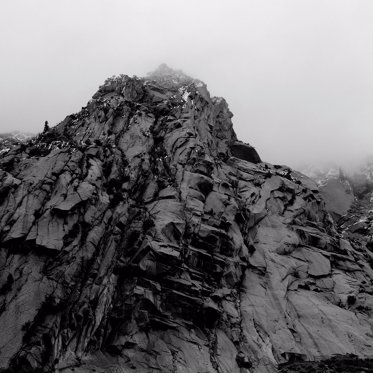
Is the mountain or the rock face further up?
the mountain

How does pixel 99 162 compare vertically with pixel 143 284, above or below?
above

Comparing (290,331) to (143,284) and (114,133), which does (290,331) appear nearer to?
(143,284)

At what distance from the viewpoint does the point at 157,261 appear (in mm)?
64250

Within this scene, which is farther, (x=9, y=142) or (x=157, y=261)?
(x=9, y=142)

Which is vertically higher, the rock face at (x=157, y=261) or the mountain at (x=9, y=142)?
the mountain at (x=9, y=142)

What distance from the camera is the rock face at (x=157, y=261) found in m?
56.9

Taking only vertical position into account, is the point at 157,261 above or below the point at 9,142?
below

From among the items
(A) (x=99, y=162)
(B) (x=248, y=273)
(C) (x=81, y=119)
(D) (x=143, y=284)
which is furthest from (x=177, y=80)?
(D) (x=143, y=284)

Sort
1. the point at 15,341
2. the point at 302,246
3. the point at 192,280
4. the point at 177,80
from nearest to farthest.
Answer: the point at 15,341 < the point at 192,280 < the point at 302,246 < the point at 177,80

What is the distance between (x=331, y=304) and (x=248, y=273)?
14.8 metres

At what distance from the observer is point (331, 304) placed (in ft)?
251

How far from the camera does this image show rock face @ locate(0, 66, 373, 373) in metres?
56.9

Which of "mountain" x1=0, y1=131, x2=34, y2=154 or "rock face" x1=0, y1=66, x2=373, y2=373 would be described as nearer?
"rock face" x1=0, y1=66, x2=373, y2=373

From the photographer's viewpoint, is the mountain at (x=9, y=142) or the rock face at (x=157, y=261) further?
the mountain at (x=9, y=142)
